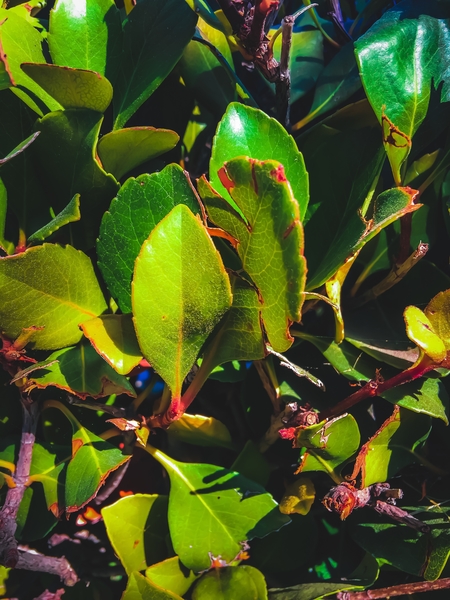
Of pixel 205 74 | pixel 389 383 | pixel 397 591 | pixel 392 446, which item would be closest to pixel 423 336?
pixel 389 383

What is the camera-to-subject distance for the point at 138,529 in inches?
23.2

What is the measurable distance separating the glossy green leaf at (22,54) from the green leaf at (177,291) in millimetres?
251

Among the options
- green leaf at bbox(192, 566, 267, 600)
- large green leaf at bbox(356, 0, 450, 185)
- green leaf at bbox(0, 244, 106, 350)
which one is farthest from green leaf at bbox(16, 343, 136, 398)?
large green leaf at bbox(356, 0, 450, 185)

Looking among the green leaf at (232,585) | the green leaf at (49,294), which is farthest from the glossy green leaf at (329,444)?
the green leaf at (49,294)

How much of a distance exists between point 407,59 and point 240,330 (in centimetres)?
34

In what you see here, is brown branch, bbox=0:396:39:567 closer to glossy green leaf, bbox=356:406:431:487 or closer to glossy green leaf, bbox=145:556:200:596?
glossy green leaf, bbox=145:556:200:596

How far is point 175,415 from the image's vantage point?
517 millimetres

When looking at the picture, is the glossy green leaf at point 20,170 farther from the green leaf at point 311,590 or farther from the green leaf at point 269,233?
the green leaf at point 311,590

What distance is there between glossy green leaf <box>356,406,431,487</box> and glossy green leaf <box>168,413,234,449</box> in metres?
0.16

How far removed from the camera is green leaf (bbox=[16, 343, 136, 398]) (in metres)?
0.50

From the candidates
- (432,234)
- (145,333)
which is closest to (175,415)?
(145,333)

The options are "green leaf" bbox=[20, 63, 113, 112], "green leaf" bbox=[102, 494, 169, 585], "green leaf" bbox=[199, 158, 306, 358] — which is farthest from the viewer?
"green leaf" bbox=[102, 494, 169, 585]

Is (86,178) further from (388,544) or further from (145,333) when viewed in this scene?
(388,544)

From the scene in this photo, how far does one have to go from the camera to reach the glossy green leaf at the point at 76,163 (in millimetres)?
489
